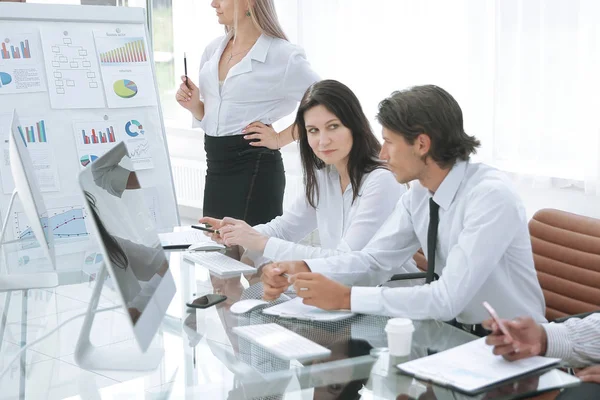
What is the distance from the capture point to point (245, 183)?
3.51 meters

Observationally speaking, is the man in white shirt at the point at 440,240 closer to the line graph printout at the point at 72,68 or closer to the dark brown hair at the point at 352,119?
the dark brown hair at the point at 352,119

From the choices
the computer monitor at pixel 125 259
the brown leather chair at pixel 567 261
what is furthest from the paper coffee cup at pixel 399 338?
the brown leather chair at pixel 567 261

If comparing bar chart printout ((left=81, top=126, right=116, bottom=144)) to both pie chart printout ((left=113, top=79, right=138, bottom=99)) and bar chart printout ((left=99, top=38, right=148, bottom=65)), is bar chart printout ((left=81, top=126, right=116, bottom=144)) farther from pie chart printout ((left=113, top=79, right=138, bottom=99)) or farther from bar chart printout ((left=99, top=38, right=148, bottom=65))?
bar chart printout ((left=99, top=38, right=148, bottom=65))

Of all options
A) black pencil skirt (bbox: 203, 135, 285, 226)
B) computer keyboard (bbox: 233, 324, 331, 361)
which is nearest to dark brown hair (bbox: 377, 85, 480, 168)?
computer keyboard (bbox: 233, 324, 331, 361)

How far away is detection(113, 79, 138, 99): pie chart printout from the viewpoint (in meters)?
3.73

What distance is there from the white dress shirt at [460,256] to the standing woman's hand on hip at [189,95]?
1.43 m

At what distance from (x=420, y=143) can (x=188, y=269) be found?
0.87 meters

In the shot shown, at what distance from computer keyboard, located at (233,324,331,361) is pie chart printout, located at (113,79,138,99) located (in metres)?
2.02

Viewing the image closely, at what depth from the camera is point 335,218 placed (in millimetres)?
2939

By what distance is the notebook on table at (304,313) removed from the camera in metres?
2.05

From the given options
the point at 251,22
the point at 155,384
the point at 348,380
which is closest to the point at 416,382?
the point at 348,380

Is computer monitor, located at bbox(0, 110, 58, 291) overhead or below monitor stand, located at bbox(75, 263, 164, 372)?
overhead

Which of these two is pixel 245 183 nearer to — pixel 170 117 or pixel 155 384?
pixel 155 384

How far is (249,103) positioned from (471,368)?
207 cm
